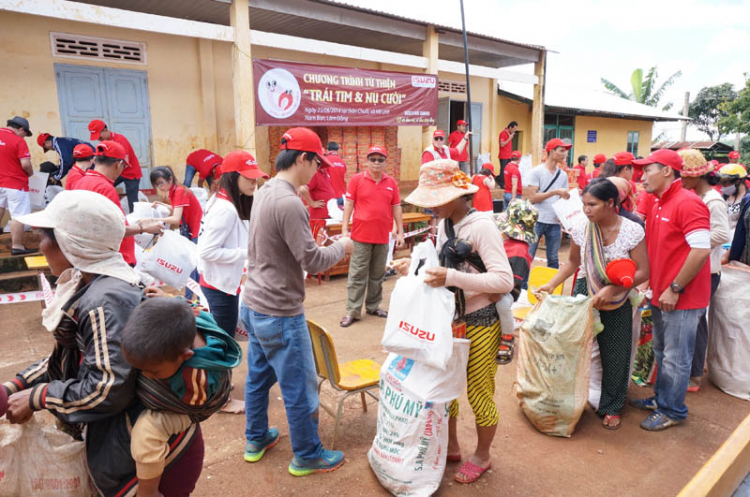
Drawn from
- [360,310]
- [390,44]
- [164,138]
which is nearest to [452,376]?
[360,310]

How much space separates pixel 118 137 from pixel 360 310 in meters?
4.94

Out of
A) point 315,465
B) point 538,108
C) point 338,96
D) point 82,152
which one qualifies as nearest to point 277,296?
point 315,465

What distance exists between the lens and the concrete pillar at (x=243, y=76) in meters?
8.22

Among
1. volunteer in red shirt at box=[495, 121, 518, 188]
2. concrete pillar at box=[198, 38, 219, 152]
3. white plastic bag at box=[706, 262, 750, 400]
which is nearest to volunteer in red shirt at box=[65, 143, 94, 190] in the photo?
concrete pillar at box=[198, 38, 219, 152]

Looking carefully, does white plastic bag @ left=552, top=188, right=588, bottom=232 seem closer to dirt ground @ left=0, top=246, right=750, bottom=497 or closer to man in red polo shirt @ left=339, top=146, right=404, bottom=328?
man in red polo shirt @ left=339, top=146, right=404, bottom=328

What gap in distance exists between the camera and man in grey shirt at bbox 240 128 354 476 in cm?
252

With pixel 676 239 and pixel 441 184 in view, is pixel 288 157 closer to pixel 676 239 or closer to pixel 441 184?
pixel 441 184

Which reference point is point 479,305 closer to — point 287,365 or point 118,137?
point 287,365

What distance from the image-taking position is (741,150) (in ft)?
74.1

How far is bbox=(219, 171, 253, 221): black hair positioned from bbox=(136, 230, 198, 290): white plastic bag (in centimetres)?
63

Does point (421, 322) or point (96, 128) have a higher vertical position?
point (96, 128)

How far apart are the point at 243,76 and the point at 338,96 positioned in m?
1.99

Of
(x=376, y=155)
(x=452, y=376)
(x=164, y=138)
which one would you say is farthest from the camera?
(x=164, y=138)

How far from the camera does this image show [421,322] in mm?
2420
